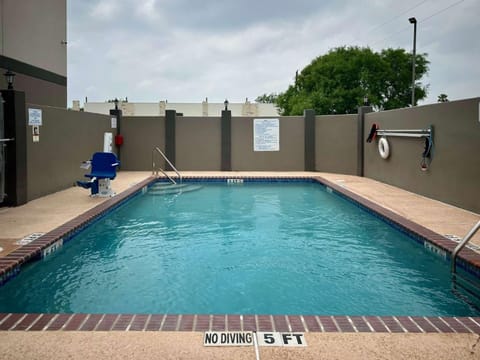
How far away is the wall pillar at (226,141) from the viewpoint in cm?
1384

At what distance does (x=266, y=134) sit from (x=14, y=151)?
8.05m

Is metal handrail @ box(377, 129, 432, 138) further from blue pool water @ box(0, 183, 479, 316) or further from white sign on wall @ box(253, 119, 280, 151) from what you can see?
white sign on wall @ box(253, 119, 280, 151)

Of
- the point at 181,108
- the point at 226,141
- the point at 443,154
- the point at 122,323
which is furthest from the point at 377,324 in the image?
the point at 181,108

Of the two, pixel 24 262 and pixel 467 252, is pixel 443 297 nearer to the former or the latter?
pixel 467 252

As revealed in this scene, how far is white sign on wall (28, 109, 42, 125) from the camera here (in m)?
7.68

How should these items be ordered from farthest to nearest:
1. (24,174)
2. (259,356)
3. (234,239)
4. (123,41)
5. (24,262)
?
(123,41) < (24,174) < (234,239) < (24,262) < (259,356)

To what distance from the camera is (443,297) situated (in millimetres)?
3873

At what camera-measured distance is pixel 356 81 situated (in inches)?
1255

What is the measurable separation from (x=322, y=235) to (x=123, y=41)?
49.4 feet

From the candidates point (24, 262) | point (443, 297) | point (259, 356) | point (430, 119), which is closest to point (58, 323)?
point (259, 356)

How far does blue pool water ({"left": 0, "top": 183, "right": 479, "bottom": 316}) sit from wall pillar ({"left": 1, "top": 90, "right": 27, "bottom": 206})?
1601 millimetres

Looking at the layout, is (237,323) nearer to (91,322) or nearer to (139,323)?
(139,323)

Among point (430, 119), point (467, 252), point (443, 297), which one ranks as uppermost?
point (430, 119)

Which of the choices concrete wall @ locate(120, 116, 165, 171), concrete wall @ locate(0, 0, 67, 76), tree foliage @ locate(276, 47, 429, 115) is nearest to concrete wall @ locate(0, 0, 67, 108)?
concrete wall @ locate(0, 0, 67, 76)
